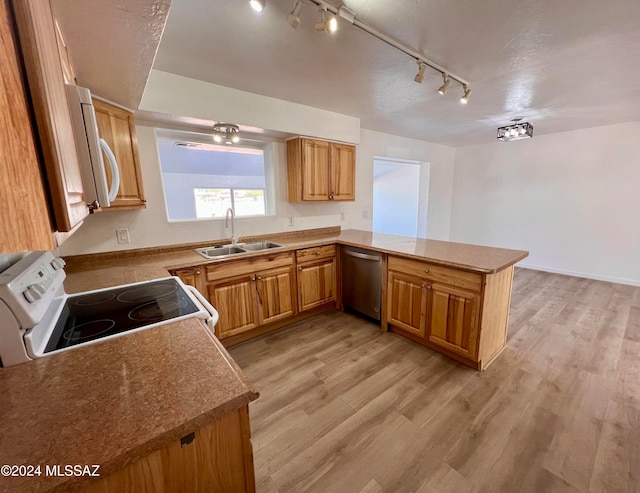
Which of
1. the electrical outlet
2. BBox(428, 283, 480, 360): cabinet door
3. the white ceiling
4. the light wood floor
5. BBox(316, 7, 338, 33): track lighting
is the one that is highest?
the white ceiling

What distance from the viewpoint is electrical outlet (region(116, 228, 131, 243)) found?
89.6 inches

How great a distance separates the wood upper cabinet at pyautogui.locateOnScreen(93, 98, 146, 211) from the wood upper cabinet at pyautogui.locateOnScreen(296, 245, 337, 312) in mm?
1512

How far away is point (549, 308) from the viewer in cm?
321

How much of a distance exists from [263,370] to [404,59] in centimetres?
264

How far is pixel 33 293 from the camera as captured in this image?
82 centimetres

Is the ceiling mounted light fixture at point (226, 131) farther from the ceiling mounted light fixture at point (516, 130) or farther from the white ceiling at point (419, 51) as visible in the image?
the ceiling mounted light fixture at point (516, 130)

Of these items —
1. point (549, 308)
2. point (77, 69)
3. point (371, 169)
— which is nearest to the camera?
point (77, 69)

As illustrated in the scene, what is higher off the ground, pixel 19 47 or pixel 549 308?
pixel 19 47

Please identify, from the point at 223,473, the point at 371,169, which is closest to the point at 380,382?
the point at 223,473

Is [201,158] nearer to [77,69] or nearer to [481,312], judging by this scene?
[77,69]

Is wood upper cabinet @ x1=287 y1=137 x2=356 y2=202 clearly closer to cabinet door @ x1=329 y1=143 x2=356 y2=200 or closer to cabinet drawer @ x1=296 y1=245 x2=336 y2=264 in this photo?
cabinet door @ x1=329 y1=143 x2=356 y2=200

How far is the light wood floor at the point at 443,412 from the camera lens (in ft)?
4.45

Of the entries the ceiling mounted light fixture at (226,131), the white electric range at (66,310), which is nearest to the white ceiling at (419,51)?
the ceiling mounted light fixture at (226,131)

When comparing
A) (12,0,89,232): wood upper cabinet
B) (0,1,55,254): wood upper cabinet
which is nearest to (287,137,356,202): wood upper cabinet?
(12,0,89,232): wood upper cabinet
